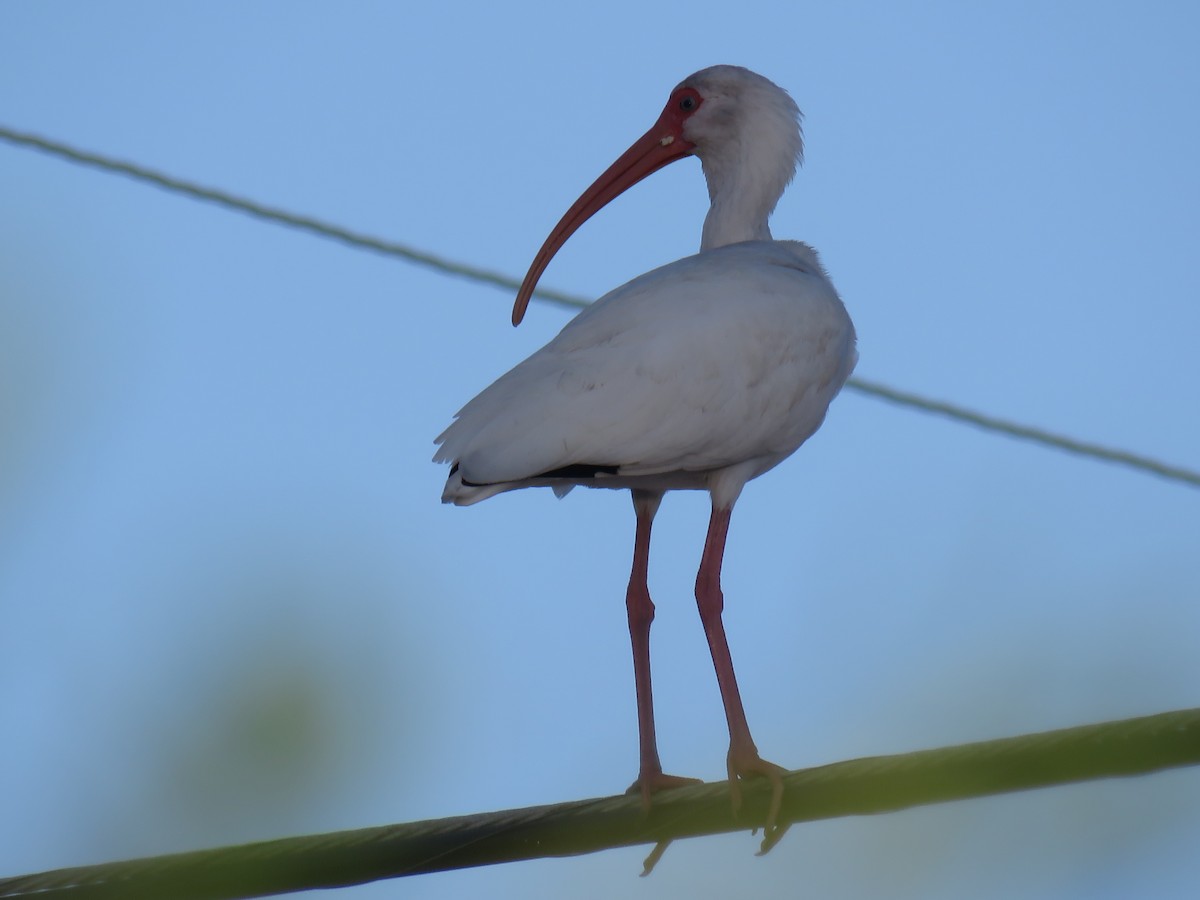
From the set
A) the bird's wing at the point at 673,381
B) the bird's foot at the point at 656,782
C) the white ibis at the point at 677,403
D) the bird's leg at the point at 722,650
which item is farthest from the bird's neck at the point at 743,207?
the bird's foot at the point at 656,782

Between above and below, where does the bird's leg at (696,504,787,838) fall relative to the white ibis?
below

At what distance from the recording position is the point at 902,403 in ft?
27.6

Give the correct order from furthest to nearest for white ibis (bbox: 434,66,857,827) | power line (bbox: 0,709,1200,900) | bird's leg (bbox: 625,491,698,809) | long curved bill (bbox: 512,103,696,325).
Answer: long curved bill (bbox: 512,103,696,325) → bird's leg (bbox: 625,491,698,809) → white ibis (bbox: 434,66,857,827) → power line (bbox: 0,709,1200,900)

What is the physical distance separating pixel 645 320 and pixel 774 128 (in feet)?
5.83

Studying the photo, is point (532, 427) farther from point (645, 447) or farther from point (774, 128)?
point (774, 128)

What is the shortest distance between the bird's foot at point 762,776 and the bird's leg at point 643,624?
495 millimetres

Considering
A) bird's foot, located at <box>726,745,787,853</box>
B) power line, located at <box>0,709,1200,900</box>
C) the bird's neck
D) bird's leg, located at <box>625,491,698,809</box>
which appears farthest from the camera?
the bird's neck

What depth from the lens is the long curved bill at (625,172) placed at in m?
7.74

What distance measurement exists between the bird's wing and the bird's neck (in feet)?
2.74

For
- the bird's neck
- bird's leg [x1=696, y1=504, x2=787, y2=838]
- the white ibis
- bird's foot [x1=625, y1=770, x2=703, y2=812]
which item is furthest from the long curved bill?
bird's foot [x1=625, y1=770, x2=703, y2=812]

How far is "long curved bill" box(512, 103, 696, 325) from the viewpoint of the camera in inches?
305

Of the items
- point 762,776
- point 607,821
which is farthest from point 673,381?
point 607,821

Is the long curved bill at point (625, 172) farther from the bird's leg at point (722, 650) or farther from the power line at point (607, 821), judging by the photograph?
the power line at point (607, 821)

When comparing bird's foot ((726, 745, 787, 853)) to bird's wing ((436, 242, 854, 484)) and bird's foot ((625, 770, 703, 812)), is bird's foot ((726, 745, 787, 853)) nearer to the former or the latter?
bird's foot ((625, 770, 703, 812))
